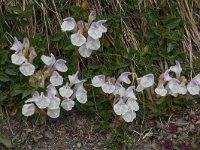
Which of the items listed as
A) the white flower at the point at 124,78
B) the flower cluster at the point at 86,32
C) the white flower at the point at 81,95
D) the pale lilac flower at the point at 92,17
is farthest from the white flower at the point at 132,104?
the pale lilac flower at the point at 92,17

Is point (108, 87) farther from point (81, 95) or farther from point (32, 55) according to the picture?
point (32, 55)

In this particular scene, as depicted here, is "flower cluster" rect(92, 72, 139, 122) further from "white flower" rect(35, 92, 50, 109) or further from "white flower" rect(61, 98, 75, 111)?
"white flower" rect(35, 92, 50, 109)

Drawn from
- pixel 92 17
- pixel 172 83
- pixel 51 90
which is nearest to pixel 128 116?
pixel 172 83

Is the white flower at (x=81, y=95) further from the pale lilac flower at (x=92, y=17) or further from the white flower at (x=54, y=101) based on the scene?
the pale lilac flower at (x=92, y=17)

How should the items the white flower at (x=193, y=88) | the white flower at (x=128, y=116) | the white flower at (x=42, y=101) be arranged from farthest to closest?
the white flower at (x=193, y=88) → the white flower at (x=128, y=116) → the white flower at (x=42, y=101)

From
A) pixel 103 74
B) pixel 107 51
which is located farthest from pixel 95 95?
pixel 107 51

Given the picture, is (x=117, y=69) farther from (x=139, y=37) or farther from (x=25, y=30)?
(x=25, y=30)

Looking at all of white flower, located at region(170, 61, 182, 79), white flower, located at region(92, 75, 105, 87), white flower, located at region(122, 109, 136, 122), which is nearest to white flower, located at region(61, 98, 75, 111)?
→ white flower, located at region(92, 75, 105, 87)
